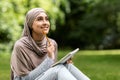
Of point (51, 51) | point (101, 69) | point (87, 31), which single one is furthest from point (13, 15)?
point (87, 31)

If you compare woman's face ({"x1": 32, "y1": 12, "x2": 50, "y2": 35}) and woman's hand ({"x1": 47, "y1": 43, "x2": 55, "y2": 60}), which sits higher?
woman's face ({"x1": 32, "y1": 12, "x2": 50, "y2": 35})

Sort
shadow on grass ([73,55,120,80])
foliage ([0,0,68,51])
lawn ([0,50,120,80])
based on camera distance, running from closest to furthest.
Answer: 1. shadow on grass ([73,55,120,80])
2. lawn ([0,50,120,80])
3. foliage ([0,0,68,51])

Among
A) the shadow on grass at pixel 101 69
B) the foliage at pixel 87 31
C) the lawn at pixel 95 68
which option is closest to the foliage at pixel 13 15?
the lawn at pixel 95 68

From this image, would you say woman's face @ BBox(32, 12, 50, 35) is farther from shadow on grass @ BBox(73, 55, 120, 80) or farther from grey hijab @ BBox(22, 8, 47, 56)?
shadow on grass @ BBox(73, 55, 120, 80)

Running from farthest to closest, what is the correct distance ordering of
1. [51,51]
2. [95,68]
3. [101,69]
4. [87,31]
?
1. [87,31]
2. [95,68]
3. [101,69]
4. [51,51]

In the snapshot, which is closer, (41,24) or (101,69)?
(41,24)

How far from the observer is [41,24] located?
5.93 metres

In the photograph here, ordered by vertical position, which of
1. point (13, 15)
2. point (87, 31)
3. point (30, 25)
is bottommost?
point (87, 31)

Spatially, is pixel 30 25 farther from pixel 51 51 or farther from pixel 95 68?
pixel 95 68

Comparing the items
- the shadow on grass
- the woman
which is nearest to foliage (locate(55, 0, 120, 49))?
the shadow on grass

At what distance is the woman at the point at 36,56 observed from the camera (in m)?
5.69

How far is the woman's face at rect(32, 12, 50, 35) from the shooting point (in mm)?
5914

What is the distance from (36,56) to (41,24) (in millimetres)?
375

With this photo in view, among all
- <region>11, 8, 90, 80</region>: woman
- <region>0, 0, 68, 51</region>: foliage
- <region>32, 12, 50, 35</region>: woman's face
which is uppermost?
<region>32, 12, 50, 35</region>: woman's face
